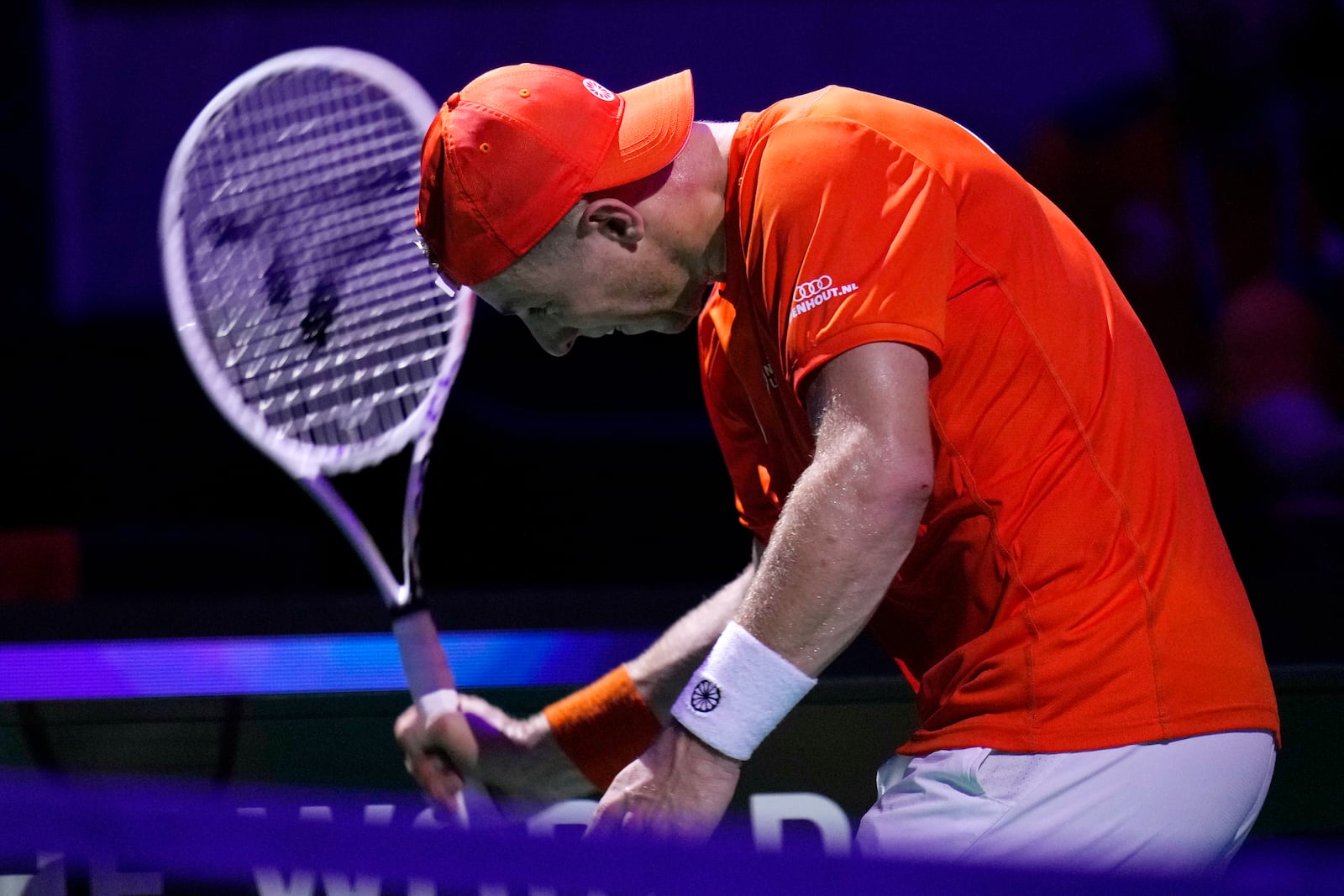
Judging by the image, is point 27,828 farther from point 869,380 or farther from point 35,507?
point 35,507

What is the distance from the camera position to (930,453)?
4.33 feet

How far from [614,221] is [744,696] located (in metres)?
0.46

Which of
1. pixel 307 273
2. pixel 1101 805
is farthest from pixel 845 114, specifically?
pixel 307 273

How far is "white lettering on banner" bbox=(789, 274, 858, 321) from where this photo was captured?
52.0 inches

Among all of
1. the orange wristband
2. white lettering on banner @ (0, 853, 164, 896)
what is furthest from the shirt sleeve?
white lettering on banner @ (0, 853, 164, 896)

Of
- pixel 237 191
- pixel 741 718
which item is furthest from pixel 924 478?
pixel 237 191

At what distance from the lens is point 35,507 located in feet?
12.0

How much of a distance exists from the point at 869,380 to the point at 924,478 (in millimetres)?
95

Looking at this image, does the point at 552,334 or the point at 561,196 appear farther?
the point at 552,334

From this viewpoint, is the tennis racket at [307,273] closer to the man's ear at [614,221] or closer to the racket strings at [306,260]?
the racket strings at [306,260]

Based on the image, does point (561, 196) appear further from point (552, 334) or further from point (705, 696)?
point (705, 696)

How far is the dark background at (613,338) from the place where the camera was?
3428mm

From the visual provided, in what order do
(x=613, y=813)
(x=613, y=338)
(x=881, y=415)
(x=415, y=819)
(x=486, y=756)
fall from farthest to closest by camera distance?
(x=613, y=338) < (x=415, y=819) < (x=486, y=756) < (x=613, y=813) < (x=881, y=415)

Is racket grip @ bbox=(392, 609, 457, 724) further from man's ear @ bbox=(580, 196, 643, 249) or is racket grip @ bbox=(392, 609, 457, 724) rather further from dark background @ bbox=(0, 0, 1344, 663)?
dark background @ bbox=(0, 0, 1344, 663)
